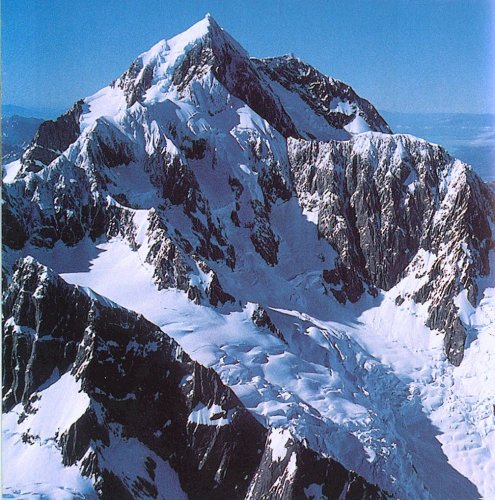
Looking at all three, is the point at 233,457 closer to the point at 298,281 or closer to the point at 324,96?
the point at 298,281

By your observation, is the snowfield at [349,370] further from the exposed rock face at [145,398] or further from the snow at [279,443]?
the exposed rock face at [145,398]

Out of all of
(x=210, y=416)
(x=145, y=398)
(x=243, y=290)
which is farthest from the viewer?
(x=243, y=290)

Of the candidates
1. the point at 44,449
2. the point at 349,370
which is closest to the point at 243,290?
the point at 349,370

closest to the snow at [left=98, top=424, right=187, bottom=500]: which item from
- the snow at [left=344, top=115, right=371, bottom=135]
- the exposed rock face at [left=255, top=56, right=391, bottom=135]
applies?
the snow at [left=344, top=115, right=371, bottom=135]

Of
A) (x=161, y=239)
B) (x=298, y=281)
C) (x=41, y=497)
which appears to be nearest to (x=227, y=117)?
(x=298, y=281)

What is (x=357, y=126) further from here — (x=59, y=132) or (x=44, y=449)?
(x=44, y=449)

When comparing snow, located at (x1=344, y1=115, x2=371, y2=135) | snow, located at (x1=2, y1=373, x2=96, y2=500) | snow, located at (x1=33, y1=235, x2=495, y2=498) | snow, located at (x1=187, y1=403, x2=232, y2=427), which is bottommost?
snow, located at (x1=2, y1=373, x2=96, y2=500)

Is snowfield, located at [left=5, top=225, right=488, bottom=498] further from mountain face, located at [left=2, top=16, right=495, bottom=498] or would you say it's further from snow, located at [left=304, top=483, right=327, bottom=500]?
snow, located at [left=304, top=483, right=327, bottom=500]
